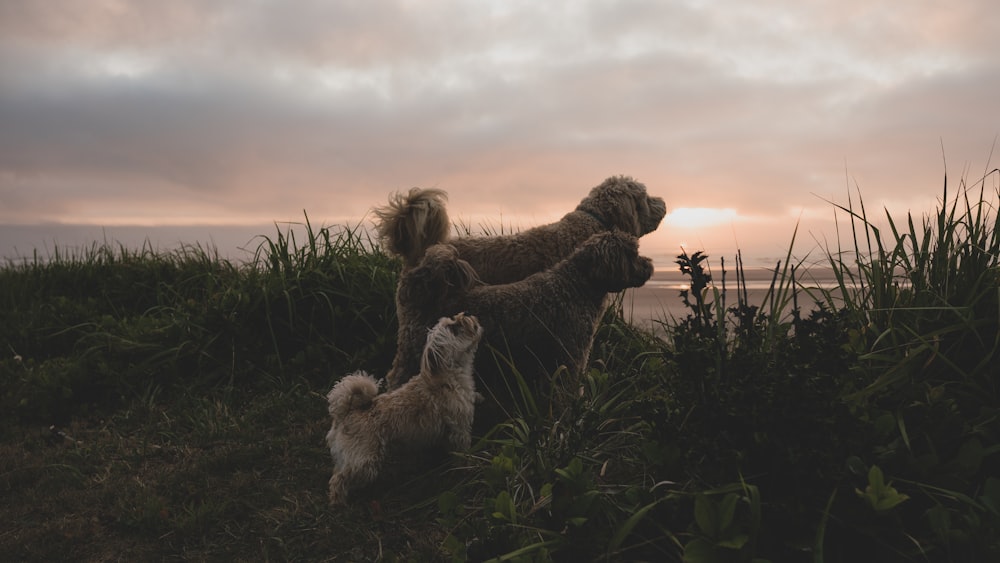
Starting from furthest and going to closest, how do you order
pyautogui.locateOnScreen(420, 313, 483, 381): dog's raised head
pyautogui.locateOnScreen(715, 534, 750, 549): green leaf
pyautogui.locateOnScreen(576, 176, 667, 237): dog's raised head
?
pyautogui.locateOnScreen(576, 176, 667, 237): dog's raised head < pyautogui.locateOnScreen(420, 313, 483, 381): dog's raised head < pyautogui.locateOnScreen(715, 534, 750, 549): green leaf

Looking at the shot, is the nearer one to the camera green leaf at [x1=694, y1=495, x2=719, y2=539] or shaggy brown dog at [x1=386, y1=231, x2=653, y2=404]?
green leaf at [x1=694, y1=495, x2=719, y2=539]

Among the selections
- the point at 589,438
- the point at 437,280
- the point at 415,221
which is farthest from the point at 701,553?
the point at 415,221

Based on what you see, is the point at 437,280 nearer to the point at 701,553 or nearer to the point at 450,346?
the point at 450,346

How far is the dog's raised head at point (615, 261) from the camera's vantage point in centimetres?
496

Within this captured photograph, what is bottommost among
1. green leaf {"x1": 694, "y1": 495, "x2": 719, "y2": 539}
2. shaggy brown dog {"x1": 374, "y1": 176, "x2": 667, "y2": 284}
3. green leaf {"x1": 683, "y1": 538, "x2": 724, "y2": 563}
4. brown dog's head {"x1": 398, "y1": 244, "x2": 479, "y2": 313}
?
green leaf {"x1": 683, "y1": 538, "x2": 724, "y2": 563}

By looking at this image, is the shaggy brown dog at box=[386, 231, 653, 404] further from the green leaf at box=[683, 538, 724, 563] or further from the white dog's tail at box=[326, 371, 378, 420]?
the green leaf at box=[683, 538, 724, 563]

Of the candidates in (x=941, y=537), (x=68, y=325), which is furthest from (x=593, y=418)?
(x=68, y=325)

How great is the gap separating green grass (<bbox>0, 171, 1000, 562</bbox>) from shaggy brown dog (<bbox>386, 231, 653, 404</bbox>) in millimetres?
348

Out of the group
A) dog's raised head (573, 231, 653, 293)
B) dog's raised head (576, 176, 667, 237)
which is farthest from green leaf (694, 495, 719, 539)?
dog's raised head (576, 176, 667, 237)

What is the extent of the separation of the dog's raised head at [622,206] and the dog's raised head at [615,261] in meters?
0.95

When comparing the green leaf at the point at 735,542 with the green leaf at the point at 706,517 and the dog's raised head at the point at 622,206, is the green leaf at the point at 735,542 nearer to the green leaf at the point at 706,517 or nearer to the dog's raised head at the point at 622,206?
the green leaf at the point at 706,517

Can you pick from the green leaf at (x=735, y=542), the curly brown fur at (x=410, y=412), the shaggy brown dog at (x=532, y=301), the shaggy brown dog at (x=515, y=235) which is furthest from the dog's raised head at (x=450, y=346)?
the green leaf at (x=735, y=542)

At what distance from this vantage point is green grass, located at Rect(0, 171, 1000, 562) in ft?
9.82

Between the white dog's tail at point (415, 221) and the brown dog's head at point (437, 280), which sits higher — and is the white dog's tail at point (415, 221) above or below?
above
